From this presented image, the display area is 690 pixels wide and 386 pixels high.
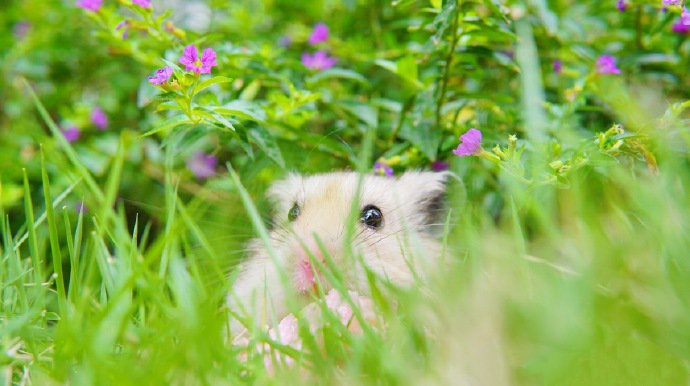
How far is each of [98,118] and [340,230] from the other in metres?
1.87

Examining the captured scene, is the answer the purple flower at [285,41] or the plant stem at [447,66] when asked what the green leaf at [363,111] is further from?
the purple flower at [285,41]

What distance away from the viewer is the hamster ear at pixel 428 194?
2645 mm

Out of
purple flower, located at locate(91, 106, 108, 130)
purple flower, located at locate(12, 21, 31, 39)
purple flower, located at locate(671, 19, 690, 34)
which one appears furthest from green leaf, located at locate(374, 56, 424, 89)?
purple flower, located at locate(12, 21, 31, 39)

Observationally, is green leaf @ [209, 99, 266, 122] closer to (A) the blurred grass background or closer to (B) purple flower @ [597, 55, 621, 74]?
(A) the blurred grass background

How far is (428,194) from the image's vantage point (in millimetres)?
2723

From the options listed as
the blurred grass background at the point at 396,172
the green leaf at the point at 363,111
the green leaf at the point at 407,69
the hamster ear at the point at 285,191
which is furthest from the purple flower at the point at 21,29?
the green leaf at the point at 407,69

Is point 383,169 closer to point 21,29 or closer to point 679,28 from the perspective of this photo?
point 679,28

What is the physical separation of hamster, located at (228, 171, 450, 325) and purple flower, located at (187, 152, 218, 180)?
22.6 inches

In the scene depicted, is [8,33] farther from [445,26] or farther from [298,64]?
[445,26]

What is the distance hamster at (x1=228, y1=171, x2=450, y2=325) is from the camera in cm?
213

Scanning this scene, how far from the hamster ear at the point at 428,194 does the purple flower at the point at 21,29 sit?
93.2 inches

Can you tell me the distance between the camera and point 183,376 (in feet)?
4.42

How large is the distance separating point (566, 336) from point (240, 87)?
6.06 feet

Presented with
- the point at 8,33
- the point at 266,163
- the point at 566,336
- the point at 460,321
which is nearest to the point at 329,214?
the point at 266,163
